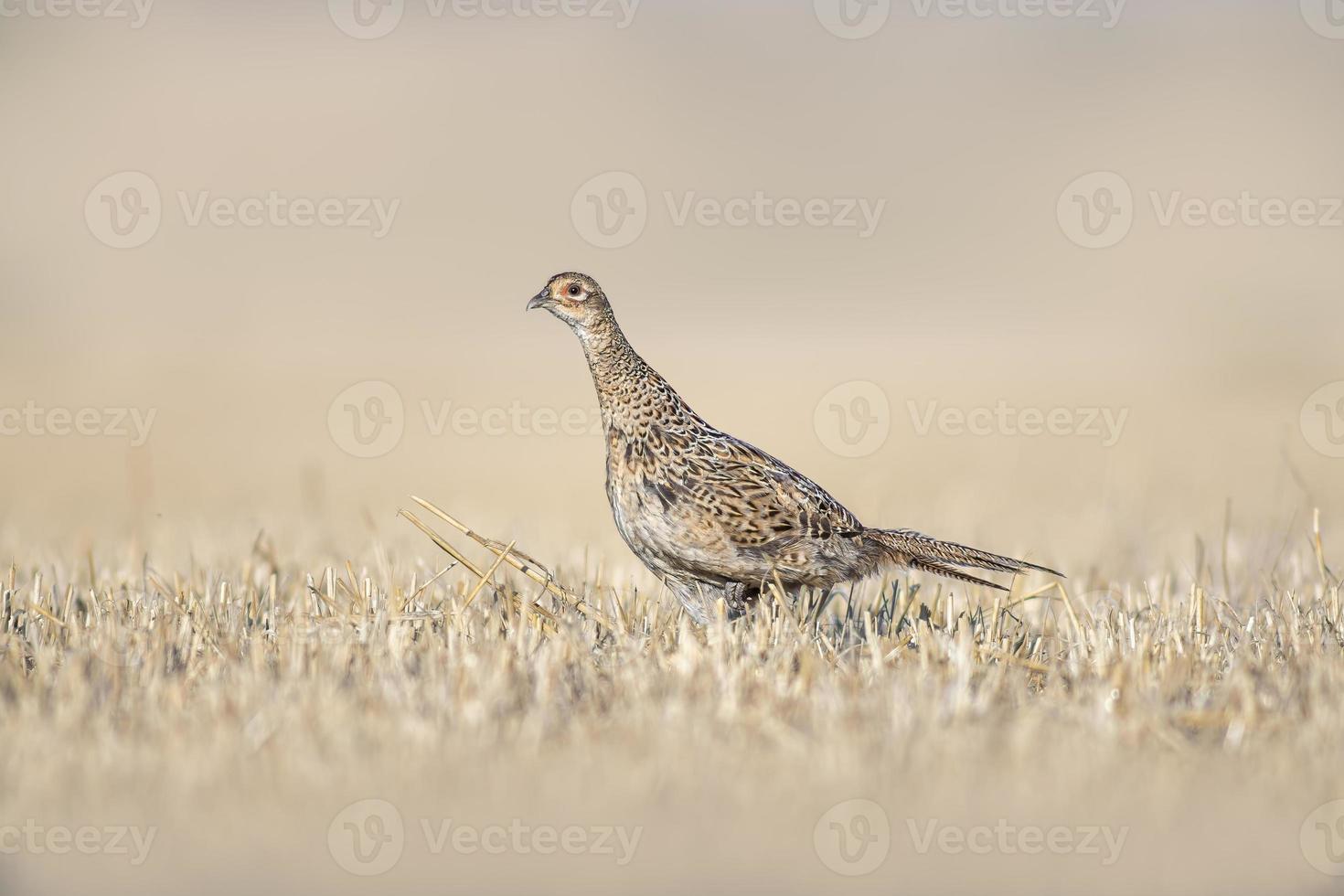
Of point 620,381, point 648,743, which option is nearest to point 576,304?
point 620,381

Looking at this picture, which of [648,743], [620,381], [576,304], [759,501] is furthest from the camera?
[576,304]

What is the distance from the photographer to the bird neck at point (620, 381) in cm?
666

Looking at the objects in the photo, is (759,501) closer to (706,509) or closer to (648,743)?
(706,509)

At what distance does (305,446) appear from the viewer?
16.4 metres

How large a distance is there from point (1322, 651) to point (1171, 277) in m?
39.7

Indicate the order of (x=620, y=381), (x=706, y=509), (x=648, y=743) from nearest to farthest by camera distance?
(x=648, y=743), (x=706, y=509), (x=620, y=381)

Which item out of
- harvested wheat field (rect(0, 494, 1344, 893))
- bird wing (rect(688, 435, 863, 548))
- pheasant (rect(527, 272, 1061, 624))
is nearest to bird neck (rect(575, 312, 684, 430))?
pheasant (rect(527, 272, 1061, 624))

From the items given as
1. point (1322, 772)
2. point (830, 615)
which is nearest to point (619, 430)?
point (830, 615)

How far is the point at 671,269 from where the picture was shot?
55188mm

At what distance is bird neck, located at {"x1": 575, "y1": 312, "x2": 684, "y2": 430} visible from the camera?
666cm

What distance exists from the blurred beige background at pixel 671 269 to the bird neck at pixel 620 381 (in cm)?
270

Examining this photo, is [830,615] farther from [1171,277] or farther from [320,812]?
[1171,277]

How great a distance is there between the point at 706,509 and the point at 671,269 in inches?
1944

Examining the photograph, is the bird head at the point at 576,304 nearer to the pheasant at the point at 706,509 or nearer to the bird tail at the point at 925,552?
the pheasant at the point at 706,509
